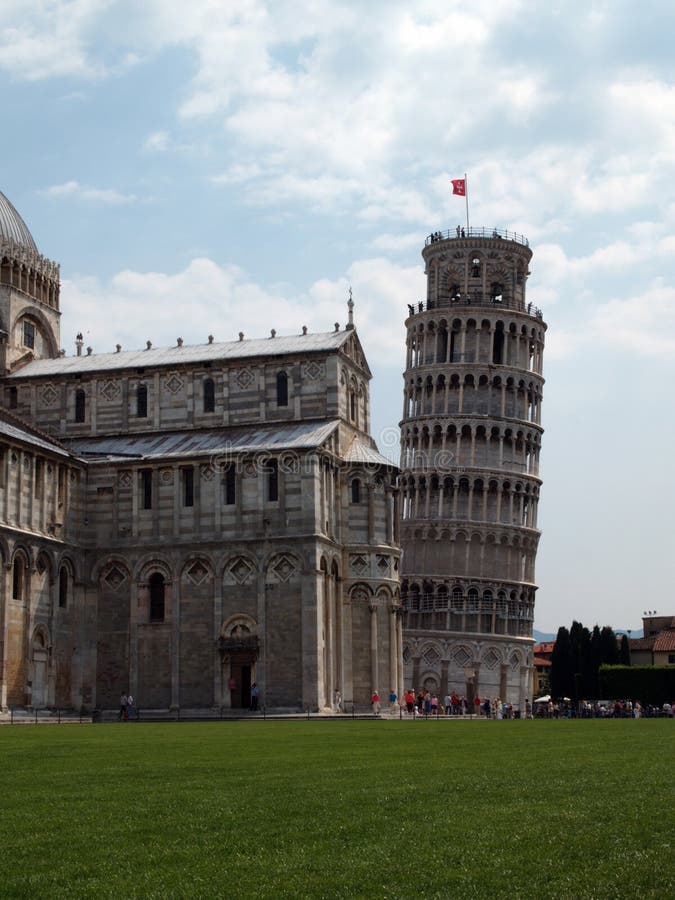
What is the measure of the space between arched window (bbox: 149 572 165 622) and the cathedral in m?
0.10

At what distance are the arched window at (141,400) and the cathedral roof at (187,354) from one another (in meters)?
1.21

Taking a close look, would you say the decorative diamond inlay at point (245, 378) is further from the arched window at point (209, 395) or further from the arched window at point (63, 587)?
the arched window at point (63, 587)

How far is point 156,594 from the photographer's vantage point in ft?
221

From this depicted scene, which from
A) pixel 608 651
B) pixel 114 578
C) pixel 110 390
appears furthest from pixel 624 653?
pixel 114 578

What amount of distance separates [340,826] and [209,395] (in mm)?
57783

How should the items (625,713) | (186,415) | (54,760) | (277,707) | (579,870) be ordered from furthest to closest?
(625,713) < (186,415) < (277,707) < (54,760) < (579,870)

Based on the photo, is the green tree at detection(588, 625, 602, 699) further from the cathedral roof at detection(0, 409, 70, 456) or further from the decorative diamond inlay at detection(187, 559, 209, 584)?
the cathedral roof at detection(0, 409, 70, 456)

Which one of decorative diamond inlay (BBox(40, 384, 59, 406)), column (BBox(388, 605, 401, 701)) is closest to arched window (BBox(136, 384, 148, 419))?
decorative diamond inlay (BBox(40, 384, 59, 406))

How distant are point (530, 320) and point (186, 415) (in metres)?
46.2

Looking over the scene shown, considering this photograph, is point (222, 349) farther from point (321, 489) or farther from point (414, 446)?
point (414, 446)

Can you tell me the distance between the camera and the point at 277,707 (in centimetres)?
6388

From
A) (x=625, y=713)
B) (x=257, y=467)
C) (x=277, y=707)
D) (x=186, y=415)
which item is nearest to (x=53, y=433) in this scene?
(x=186, y=415)

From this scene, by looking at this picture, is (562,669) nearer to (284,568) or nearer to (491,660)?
(491,660)

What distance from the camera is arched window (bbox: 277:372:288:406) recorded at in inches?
2803
